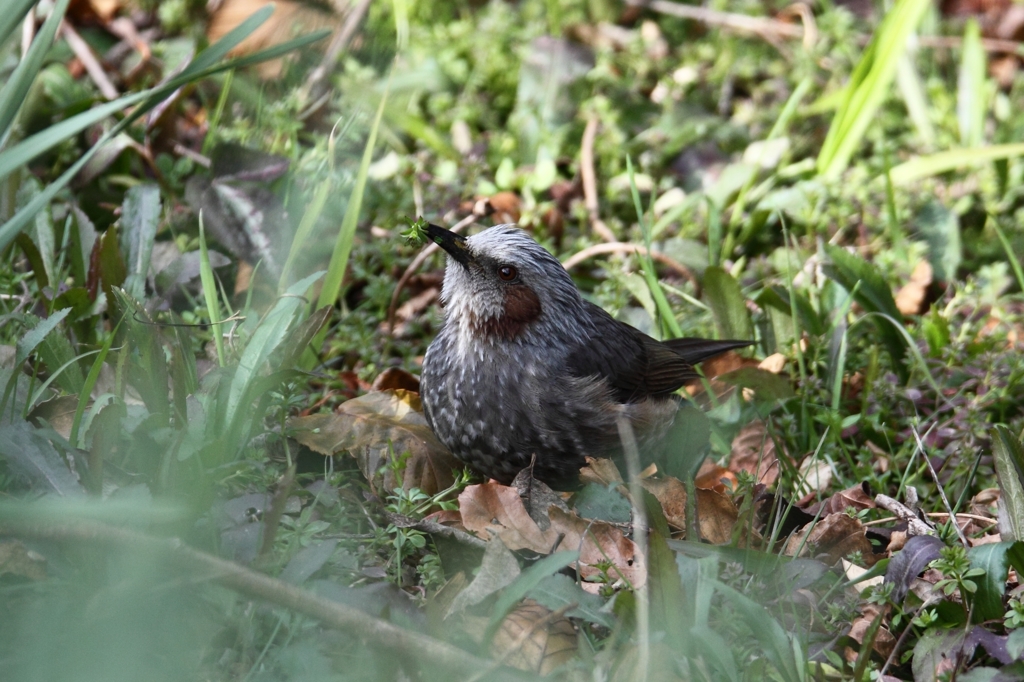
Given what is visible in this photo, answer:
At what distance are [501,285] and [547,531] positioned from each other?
1.05 metres

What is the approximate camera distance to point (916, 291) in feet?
15.3

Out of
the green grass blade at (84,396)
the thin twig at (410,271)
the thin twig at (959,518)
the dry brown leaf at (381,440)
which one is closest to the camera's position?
the green grass blade at (84,396)

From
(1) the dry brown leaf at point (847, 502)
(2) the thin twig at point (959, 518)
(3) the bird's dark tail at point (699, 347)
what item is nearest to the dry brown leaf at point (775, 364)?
(3) the bird's dark tail at point (699, 347)

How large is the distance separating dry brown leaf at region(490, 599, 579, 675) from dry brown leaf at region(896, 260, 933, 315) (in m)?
2.74

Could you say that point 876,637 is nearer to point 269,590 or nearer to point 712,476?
point 712,476

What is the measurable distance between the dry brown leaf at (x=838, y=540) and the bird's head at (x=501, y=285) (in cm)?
122

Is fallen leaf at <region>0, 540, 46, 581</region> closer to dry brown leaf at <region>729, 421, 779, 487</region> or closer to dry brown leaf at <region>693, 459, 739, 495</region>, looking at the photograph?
dry brown leaf at <region>693, 459, 739, 495</region>

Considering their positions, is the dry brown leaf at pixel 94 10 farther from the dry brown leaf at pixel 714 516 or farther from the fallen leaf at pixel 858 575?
the fallen leaf at pixel 858 575

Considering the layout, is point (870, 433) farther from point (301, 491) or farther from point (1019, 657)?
point (301, 491)

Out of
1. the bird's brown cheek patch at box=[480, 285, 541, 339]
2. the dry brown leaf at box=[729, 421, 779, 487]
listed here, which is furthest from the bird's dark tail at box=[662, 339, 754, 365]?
the bird's brown cheek patch at box=[480, 285, 541, 339]

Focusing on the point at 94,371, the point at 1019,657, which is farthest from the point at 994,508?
the point at 94,371

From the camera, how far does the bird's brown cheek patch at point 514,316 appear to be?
367cm

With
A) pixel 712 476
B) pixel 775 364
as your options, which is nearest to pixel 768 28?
pixel 775 364

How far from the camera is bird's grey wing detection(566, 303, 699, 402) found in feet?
12.4
